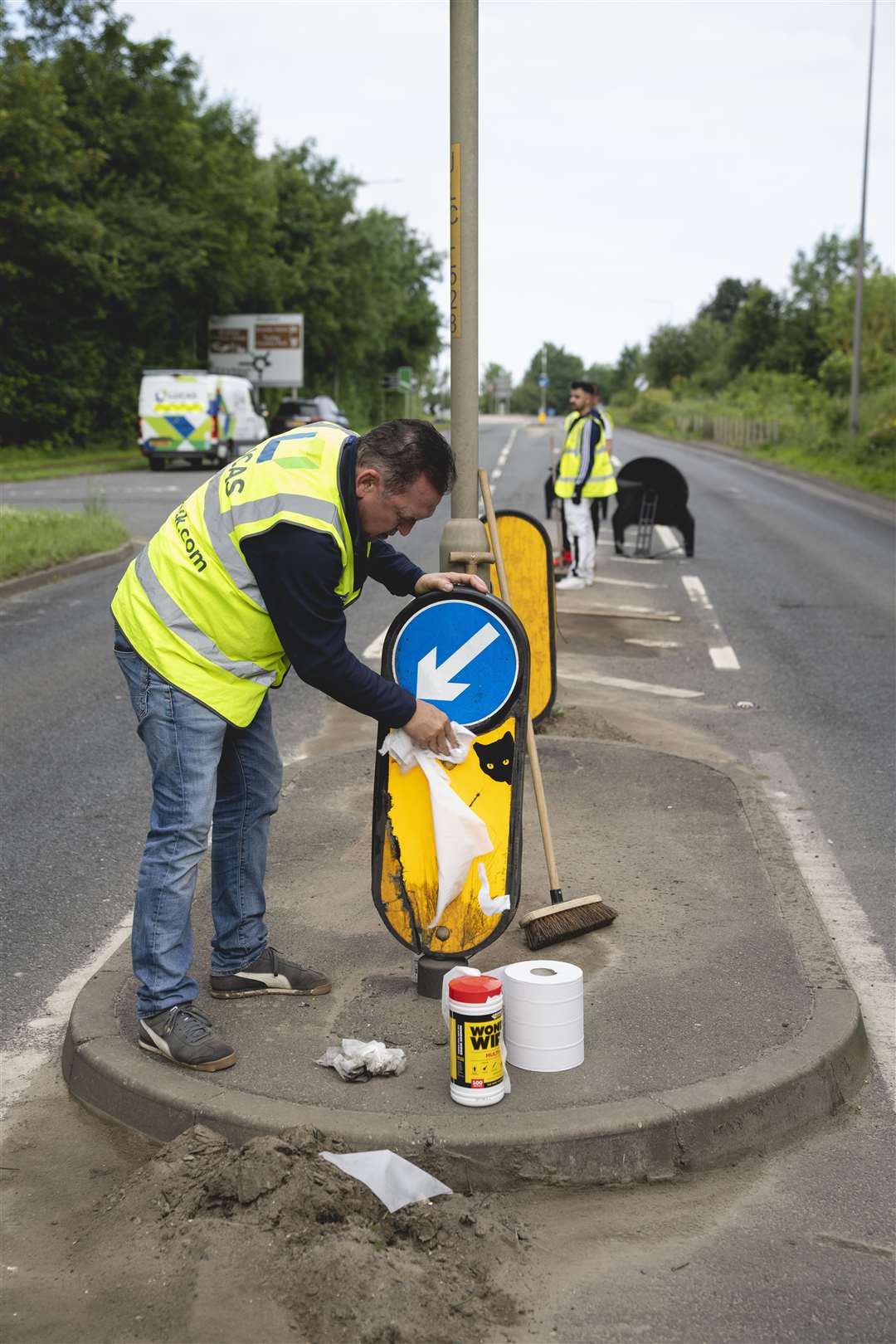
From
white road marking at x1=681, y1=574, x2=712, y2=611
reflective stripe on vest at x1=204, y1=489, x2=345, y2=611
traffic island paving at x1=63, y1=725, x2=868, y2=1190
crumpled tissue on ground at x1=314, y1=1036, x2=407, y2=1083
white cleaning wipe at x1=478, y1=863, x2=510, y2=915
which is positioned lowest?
white road marking at x1=681, y1=574, x2=712, y2=611

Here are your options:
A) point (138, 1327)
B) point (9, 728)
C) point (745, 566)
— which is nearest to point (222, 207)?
point (745, 566)

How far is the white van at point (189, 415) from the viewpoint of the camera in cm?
3089

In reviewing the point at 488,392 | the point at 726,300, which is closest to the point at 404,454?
the point at 726,300

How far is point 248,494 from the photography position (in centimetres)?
364

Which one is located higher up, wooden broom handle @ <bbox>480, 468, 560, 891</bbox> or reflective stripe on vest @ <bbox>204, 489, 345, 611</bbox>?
reflective stripe on vest @ <bbox>204, 489, 345, 611</bbox>

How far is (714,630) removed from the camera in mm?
11930

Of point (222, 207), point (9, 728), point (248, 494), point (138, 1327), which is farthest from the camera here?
point (222, 207)

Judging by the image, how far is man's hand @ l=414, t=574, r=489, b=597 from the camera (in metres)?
4.12

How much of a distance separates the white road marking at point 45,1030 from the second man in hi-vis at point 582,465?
8.64m

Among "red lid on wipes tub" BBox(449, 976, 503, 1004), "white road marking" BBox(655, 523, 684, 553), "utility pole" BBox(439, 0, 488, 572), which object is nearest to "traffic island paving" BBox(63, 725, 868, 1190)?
"red lid on wipes tub" BBox(449, 976, 503, 1004)

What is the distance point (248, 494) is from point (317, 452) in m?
Result: 0.21

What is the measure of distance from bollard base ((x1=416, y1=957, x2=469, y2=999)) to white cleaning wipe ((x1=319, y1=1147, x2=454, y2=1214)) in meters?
0.85

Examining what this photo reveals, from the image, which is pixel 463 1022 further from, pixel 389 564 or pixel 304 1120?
pixel 389 564

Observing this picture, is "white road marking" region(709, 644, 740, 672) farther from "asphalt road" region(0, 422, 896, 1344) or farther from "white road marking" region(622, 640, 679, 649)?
"white road marking" region(622, 640, 679, 649)
